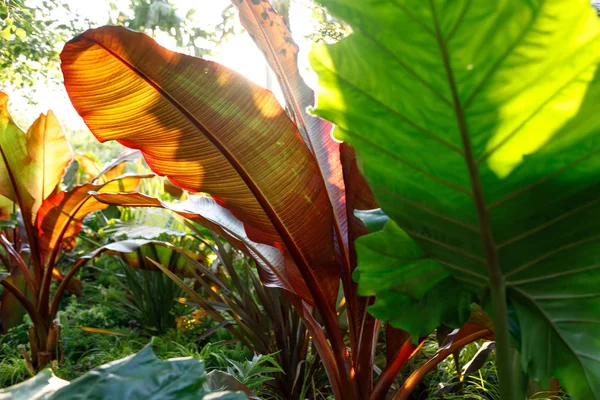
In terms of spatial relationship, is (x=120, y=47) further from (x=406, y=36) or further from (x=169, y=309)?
(x=169, y=309)

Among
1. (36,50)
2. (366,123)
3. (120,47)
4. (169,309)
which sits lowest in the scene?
(169,309)

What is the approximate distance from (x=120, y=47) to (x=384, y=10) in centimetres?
57

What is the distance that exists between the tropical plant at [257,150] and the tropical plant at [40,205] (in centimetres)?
105

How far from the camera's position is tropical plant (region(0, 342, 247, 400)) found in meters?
0.41

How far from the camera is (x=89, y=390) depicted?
42cm

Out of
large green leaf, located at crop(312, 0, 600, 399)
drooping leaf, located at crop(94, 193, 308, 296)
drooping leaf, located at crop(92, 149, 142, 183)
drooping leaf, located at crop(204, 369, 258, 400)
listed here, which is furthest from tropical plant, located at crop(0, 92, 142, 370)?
large green leaf, located at crop(312, 0, 600, 399)

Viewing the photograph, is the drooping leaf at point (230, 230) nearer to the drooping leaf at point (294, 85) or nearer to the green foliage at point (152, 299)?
the drooping leaf at point (294, 85)

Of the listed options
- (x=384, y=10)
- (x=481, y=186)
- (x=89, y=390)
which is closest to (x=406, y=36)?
(x=384, y=10)

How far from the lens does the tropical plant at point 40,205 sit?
204 cm

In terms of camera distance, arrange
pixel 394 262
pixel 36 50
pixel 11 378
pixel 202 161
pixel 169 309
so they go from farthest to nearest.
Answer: pixel 36 50 < pixel 169 309 < pixel 11 378 < pixel 202 161 < pixel 394 262

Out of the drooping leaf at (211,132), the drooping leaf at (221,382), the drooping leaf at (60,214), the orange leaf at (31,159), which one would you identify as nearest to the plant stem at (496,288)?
the drooping leaf at (221,382)

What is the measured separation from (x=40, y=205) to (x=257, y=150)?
1.62 metres

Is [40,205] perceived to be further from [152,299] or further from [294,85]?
[294,85]

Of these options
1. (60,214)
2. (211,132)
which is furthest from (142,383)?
(60,214)
